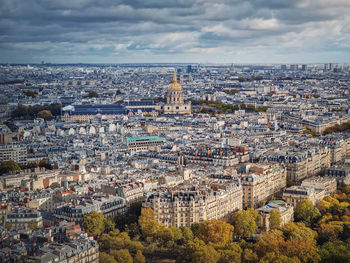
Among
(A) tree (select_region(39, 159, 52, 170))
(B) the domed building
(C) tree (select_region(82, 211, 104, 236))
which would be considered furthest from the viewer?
(B) the domed building

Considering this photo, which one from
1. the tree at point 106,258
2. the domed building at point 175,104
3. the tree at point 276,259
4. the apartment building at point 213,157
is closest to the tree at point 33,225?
the tree at point 106,258

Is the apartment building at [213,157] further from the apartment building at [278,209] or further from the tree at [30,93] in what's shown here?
the tree at [30,93]

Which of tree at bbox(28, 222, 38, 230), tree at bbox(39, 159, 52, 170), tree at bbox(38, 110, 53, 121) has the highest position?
tree at bbox(28, 222, 38, 230)

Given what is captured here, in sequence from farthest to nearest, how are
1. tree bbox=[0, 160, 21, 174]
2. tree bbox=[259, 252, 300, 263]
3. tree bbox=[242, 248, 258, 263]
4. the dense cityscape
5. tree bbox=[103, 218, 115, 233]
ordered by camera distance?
tree bbox=[0, 160, 21, 174], tree bbox=[103, 218, 115, 233], the dense cityscape, tree bbox=[242, 248, 258, 263], tree bbox=[259, 252, 300, 263]

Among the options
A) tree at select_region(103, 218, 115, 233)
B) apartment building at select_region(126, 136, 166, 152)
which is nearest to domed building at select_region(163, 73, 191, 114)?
apartment building at select_region(126, 136, 166, 152)

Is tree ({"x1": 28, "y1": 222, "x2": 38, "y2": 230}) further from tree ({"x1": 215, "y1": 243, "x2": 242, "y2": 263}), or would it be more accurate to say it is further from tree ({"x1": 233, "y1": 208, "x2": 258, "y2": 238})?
tree ({"x1": 233, "y1": 208, "x2": 258, "y2": 238})
